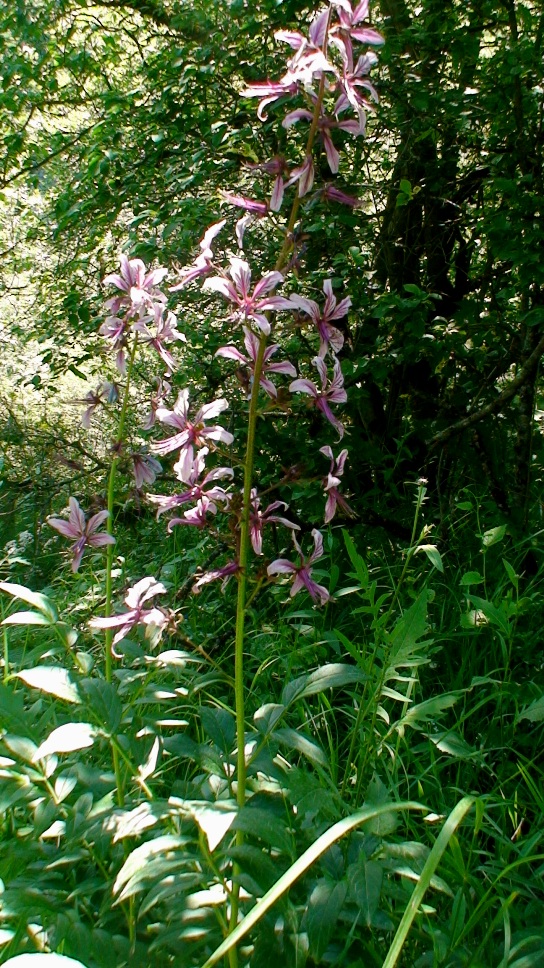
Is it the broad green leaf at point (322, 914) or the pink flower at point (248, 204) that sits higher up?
the pink flower at point (248, 204)

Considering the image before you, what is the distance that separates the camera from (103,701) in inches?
61.2

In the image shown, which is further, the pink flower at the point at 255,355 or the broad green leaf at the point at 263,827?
the pink flower at the point at 255,355

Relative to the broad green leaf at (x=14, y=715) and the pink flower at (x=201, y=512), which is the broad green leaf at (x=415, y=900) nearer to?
the pink flower at (x=201, y=512)

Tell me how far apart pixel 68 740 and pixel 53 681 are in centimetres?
12

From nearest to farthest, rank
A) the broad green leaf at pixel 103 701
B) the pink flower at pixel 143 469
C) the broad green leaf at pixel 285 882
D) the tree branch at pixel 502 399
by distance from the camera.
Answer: the broad green leaf at pixel 285 882 < the broad green leaf at pixel 103 701 < the pink flower at pixel 143 469 < the tree branch at pixel 502 399

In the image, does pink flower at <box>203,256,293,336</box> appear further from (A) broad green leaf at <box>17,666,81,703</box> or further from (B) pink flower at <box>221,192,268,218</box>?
(A) broad green leaf at <box>17,666,81,703</box>

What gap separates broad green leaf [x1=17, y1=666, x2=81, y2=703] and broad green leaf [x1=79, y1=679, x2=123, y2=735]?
0.07 ft

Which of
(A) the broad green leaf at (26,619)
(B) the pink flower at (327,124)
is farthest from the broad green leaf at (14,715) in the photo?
(B) the pink flower at (327,124)

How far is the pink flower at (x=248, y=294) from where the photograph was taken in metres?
1.33

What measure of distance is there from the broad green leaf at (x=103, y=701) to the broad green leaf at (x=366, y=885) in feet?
1.54

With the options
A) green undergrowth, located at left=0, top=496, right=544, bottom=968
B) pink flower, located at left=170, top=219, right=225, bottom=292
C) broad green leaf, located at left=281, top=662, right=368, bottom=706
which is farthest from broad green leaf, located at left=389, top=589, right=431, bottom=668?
pink flower, located at left=170, top=219, right=225, bottom=292

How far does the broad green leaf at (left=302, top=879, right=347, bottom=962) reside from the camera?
4.05 feet

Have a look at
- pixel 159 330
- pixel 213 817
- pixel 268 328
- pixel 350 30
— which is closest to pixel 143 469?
pixel 159 330

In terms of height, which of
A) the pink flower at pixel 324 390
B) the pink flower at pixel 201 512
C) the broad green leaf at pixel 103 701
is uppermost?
the pink flower at pixel 324 390
